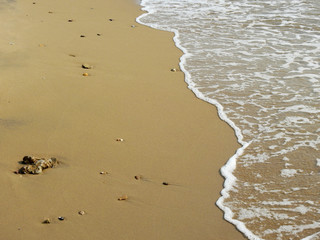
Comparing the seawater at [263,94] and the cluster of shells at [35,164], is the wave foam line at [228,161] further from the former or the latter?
the cluster of shells at [35,164]

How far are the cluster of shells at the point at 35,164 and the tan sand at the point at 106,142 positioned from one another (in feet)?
0.18

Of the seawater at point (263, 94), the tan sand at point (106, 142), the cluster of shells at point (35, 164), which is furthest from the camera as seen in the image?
the cluster of shells at point (35, 164)

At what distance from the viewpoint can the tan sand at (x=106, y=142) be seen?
11.8ft

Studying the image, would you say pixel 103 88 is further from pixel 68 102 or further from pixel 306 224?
pixel 306 224

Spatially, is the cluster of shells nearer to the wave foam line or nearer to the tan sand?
the tan sand

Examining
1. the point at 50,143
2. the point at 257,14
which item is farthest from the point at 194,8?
the point at 50,143

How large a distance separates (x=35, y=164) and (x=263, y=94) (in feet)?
10.4

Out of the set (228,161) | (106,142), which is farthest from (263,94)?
(106,142)

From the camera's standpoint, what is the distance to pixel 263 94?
6070 millimetres

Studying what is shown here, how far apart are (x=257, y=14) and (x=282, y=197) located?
24.3 ft

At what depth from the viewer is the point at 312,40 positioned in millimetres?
8492

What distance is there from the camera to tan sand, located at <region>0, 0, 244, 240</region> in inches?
142

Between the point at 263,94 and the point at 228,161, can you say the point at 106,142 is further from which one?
the point at 263,94

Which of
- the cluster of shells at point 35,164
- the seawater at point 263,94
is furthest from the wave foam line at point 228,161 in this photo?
the cluster of shells at point 35,164
